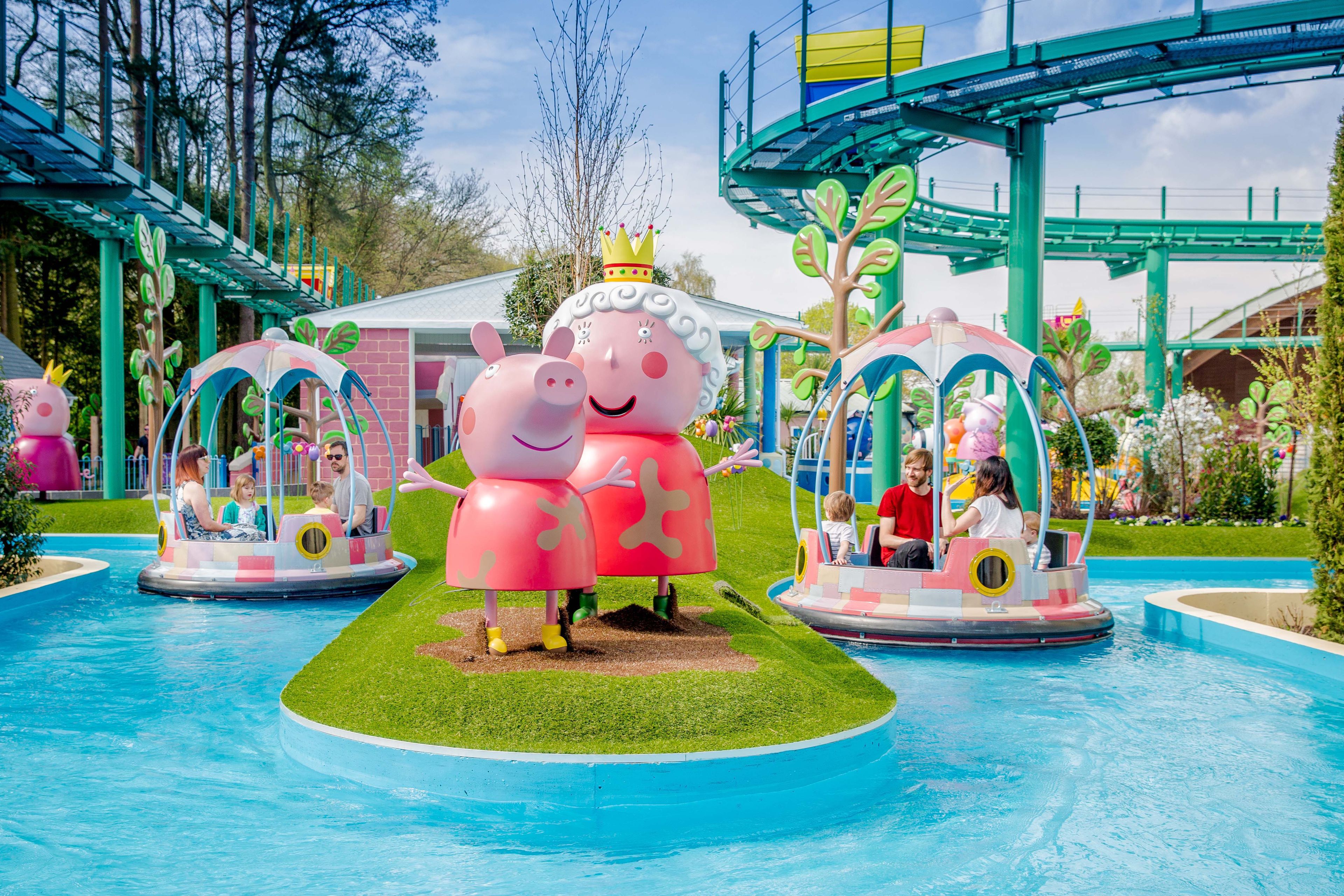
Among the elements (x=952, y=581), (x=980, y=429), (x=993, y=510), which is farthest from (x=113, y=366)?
(x=993, y=510)

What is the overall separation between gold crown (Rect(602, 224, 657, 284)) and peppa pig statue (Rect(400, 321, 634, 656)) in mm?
1268

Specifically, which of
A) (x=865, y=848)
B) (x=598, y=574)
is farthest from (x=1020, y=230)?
(x=865, y=848)

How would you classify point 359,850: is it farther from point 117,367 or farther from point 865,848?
point 117,367

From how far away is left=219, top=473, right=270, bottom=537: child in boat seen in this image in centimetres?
1061

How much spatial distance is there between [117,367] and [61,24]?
5864 millimetres

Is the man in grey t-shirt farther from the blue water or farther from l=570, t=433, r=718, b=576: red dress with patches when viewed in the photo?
l=570, t=433, r=718, b=576: red dress with patches

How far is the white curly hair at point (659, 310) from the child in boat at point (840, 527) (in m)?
2.42

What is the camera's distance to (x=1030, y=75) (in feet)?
39.0

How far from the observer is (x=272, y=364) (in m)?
10.4

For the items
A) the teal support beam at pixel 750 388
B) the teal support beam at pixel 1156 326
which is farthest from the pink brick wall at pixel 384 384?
the teal support beam at pixel 1156 326

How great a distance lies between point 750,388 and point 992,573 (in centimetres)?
1276

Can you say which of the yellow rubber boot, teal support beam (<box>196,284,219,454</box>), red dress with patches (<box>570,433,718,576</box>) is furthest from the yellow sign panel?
teal support beam (<box>196,284,219,454</box>)

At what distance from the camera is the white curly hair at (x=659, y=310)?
6375 mm

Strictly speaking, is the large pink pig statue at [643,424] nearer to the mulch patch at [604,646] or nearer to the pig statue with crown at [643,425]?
the pig statue with crown at [643,425]
